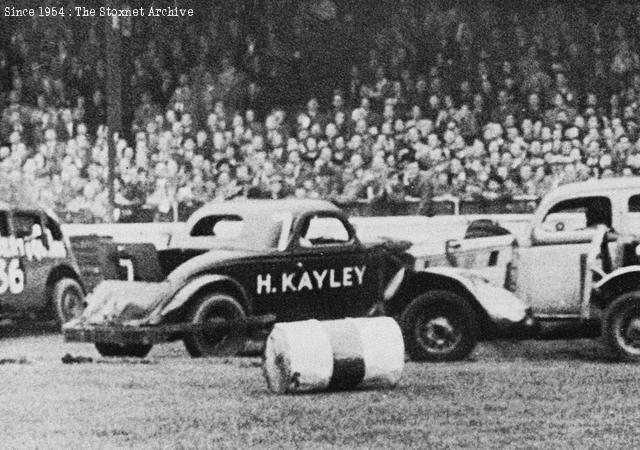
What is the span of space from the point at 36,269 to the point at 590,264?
20.9 ft

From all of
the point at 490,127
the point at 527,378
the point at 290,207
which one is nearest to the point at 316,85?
the point at 490,127

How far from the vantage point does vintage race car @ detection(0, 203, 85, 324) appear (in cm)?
1574

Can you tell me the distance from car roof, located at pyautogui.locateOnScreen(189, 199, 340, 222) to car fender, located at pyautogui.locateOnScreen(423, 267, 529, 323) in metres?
1.62

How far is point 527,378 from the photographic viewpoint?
11.4 m

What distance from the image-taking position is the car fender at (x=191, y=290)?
494 inches

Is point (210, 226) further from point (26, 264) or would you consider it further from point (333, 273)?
point (26, 264)

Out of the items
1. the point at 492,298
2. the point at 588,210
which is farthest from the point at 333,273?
the point at 588,210

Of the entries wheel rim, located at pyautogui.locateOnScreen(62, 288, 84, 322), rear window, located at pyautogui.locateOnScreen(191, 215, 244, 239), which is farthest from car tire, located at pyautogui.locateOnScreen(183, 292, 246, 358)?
wheel rim, located at pyautogui.locateOnScreen(62, 288, 84, 322)

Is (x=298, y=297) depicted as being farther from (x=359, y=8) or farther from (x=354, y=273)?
(x=359, y=8)

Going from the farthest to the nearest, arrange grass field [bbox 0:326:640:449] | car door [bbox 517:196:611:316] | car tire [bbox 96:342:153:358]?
1. car tire [bbox 96:342:153:358]
2. car door [bbox 517:196:611:316]
3. grass field [bbox 0:326:640:449]

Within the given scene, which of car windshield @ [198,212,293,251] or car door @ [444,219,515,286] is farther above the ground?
car windshield @ [198,212,293,251]

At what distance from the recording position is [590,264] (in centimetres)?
1266

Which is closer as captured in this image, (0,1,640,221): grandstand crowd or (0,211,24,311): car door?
(0,211,24,311): car door

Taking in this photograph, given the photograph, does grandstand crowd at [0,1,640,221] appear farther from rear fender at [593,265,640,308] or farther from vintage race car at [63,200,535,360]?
rear fender at [593,265,640,308]
